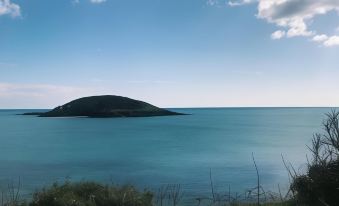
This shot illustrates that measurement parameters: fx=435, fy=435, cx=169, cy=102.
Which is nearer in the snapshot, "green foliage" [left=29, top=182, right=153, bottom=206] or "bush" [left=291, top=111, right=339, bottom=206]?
"bush" [left=291, top=111, right=339, bottom=206]

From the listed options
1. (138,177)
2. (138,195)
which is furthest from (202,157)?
(138,195)

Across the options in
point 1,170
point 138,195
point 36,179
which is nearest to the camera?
point 138,195

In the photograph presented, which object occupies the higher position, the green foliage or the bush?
the bush

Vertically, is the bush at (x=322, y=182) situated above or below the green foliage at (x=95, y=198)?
above

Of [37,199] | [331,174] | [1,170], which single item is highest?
[331,174]

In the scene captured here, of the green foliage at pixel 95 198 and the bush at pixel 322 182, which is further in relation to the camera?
the green foliage at pixel 95 198

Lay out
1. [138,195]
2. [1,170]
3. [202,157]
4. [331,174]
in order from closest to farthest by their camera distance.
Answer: [331,174], [138,195], [1,170], [202,157]

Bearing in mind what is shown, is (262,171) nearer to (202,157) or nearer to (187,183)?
(187,183)

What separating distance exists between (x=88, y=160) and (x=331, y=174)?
43994 millimetres

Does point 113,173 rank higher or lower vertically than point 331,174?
lower

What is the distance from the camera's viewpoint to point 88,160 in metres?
53.0

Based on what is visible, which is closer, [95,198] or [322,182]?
[322,182]

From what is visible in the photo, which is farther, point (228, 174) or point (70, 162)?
point (70, 162)

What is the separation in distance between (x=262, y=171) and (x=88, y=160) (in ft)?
71.4
